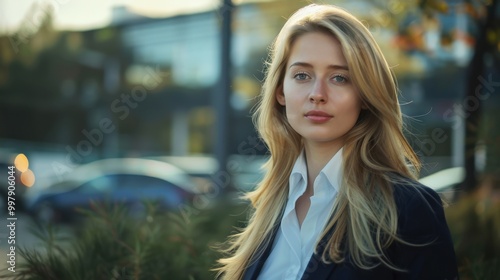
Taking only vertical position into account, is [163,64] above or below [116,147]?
above

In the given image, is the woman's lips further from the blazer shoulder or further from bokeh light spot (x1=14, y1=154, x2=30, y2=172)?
bokeh light spot (x1=14, y1=154, x2=30, y2=172)

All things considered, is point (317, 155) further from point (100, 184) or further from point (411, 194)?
point (100, 184)

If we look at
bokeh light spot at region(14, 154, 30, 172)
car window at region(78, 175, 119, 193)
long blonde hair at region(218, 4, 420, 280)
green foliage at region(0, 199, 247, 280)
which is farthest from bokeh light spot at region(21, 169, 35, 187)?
long blonde hair at region(218, 4, 420, 280)

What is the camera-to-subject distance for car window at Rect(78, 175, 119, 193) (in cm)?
1335

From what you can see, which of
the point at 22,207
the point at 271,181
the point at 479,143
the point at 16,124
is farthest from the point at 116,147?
the point at 271,181

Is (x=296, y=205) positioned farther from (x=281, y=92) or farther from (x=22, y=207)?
(x=22, y=207)

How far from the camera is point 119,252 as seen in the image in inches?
138

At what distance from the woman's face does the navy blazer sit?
0.97ft

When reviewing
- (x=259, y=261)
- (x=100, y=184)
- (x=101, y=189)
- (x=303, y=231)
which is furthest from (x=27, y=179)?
(x=303, y=231)

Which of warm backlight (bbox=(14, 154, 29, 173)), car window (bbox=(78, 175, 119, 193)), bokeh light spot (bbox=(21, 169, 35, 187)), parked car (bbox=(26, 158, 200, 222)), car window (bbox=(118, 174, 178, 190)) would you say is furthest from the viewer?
bokeh light spot (bbox=(21, 169, 35, 187))

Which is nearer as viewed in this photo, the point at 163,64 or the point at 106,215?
the point at 106,215

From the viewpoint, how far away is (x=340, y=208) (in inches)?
78.9

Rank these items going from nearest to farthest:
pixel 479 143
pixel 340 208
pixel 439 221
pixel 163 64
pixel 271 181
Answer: pixel 439 221 → pixel 340 208 → pixel 271 181 → pixel 479 143 → pixel 163 64

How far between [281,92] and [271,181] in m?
0.32
